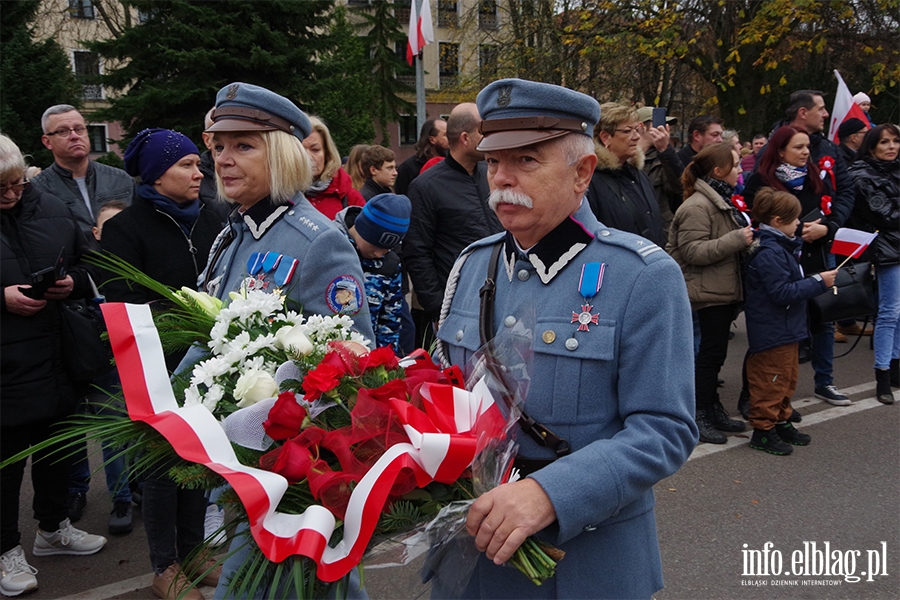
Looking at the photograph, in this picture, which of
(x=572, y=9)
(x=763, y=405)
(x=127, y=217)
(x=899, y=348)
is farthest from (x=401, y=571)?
(x=572, y=9)

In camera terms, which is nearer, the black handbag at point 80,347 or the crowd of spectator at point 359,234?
the crowd of spectator at point 359,234

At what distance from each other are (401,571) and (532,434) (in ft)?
1.43

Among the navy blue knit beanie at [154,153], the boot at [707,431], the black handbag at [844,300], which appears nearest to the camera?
A: the navy blue knit beanie at [154,153]

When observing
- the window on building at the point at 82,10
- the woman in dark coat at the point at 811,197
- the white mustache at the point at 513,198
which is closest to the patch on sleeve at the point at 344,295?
the white mustache at the point at 513,198

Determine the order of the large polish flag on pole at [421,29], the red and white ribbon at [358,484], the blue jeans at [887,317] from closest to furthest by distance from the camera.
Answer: the red and white ribbon at [358,484] < the blue jeans at [887,317] < the large polish flag on pole at [421,29]

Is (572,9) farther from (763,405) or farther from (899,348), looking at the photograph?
(763,405)

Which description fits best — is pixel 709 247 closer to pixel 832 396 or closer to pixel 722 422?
pixel 722 422

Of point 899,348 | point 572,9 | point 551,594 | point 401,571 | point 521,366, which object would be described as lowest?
point 899,348

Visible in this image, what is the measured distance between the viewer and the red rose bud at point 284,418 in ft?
5.47

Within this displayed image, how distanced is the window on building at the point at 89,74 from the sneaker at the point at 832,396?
19420 mm

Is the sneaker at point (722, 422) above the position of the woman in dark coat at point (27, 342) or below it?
below

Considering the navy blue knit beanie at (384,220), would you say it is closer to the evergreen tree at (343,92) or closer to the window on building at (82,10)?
the evergreen tree at (343,92)

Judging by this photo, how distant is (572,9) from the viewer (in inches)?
723

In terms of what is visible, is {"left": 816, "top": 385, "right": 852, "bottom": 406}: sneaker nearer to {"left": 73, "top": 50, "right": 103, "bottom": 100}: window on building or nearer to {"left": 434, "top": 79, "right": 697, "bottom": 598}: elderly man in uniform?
{"left": 434, "top": 79, "right": 697, "bottom": 598}: elderly man in uniform
